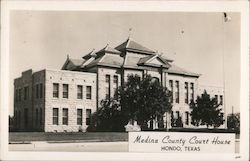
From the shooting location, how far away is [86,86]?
8.68ft

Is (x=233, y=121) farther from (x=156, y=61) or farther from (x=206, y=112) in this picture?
(x=156, y=61)

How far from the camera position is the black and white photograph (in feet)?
8.39

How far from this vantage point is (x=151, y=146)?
2.54 m

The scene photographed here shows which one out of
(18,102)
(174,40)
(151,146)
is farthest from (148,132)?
(18,102)

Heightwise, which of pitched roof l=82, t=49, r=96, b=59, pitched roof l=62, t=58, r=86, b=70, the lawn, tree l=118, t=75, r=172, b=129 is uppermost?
pitched roof l=82, t=49, r=96, b=59

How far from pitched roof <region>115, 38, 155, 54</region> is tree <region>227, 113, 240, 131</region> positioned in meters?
0.50

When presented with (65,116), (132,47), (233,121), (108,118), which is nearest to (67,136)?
(65,116)

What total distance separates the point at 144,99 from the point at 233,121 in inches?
17.9

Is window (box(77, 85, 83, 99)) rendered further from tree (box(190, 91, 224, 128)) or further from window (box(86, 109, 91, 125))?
tree (box(190, 91, 224, 128))

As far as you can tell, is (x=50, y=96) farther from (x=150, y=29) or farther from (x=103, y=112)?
(x=150, y=29)

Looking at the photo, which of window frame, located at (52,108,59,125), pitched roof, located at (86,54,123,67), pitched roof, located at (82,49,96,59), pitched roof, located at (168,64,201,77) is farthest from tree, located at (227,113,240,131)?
window frame, located at (52,108,59,125)

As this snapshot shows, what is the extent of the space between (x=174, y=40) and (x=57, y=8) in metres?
0.59

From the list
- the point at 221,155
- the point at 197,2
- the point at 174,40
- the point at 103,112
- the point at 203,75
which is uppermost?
the point at 197,2

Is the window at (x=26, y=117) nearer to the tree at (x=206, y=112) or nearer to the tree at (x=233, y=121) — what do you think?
the tree at (x=206, y=112)
